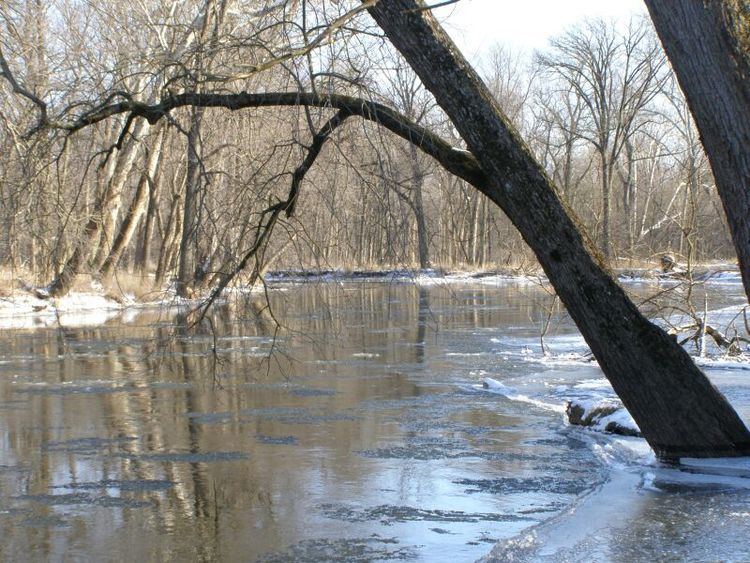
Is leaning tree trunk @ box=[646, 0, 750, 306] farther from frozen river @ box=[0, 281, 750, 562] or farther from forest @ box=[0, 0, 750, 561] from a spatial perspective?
frozen river @ box=[0, 281, 750, 562]

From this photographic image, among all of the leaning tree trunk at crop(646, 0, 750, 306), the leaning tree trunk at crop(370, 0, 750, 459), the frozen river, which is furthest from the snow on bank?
the leaning tree trunk at crop(646, 0, 750, 306)

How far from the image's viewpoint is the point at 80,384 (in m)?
14.0

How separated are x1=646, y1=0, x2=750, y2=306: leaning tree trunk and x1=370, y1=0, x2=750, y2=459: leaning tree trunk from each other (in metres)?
1.69

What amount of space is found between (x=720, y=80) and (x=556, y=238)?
206 cm

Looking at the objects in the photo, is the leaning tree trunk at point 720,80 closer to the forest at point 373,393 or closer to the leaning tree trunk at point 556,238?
the forest at point 373,393

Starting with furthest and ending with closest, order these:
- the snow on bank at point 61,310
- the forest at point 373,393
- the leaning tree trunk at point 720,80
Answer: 1. the snow on bank at point 61,310
2. the forest at point 373,393
3. the leaning tree trunk at point 720,80

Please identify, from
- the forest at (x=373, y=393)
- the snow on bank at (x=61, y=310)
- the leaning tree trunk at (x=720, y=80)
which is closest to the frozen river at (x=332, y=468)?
the forest at (x=373, y=393)

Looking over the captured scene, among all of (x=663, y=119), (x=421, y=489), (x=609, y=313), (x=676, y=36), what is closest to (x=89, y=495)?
(x=421, y=489)

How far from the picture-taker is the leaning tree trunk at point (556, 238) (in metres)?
7.27

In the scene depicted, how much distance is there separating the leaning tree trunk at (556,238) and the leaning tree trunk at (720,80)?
1686 mm

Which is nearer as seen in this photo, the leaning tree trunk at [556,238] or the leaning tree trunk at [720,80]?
the leaning tree trunk at [720,80]

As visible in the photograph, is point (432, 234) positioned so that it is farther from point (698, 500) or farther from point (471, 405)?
point (471, 405)

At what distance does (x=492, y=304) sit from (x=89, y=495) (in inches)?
955

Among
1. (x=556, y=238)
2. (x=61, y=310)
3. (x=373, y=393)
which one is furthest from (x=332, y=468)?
(x=61, y=310)
